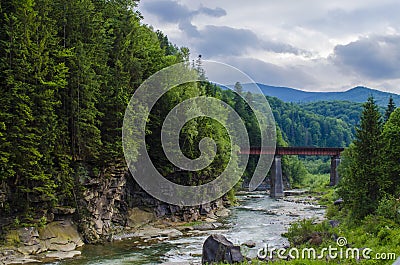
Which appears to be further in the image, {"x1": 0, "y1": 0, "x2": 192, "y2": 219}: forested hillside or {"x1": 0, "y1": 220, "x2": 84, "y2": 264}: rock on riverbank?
{"x1": 0, "y1": 0, "x2": 192, "y2": 219}: forested hillside

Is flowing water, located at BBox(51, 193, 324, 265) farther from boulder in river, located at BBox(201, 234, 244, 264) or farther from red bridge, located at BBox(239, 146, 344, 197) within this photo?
red bridge, located at BBox(239, 146, 344, 197)

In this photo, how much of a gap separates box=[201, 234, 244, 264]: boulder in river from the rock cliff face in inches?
526

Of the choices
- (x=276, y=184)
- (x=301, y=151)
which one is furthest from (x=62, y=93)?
(x=301, y=151)

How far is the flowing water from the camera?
31875 mm

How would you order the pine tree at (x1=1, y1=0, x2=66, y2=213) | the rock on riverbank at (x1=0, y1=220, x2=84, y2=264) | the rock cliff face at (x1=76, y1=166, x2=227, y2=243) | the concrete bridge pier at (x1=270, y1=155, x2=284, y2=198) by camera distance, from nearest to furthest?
1. the rock on riverbank at (x1=0, y1=220, x2=84, y2=264)
2. the pine tree at (x1=1, y1=0, x2=66, y2=213)
3. the rock cliff face at (x1=76, y1=166, x2=227, y2=243)
4. the concrete bridge pier at (x1=270, y1=155, x2=284, y2=198)

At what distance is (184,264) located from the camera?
97.8 ft

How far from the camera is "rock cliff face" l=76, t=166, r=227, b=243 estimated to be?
126ft

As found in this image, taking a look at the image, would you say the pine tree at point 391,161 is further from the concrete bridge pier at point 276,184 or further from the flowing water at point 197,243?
the concrete bridge pier at point 276,184

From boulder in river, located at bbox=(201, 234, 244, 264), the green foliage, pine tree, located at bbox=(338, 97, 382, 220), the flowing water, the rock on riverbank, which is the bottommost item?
the flowing water

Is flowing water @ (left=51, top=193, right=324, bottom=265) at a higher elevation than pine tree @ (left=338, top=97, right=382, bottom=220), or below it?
below

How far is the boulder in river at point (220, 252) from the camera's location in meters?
25.8
